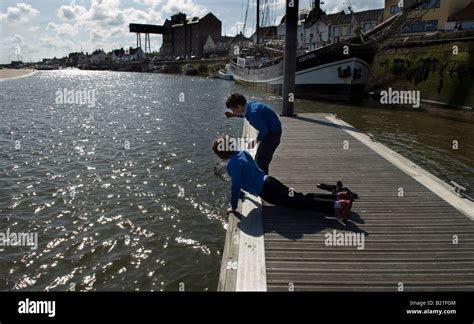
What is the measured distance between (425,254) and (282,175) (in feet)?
13.5

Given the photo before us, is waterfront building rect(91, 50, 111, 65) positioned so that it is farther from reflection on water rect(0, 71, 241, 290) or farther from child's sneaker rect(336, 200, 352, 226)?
child's sneaker rect(336, 200, 352, 226)

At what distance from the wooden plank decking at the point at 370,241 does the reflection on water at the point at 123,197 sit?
132 cm

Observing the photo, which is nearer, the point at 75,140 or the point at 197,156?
the point at 197,156

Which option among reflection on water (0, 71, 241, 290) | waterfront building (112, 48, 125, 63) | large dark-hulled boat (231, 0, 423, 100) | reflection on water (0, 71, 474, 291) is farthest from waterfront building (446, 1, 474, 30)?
waterfront building (112, 48, 125, 63)

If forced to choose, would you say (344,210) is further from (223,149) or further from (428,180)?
(428,180)

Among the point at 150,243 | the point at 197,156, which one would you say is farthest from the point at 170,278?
the point at 197,156

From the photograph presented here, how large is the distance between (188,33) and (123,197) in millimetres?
133385

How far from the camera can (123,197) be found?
9383 mm

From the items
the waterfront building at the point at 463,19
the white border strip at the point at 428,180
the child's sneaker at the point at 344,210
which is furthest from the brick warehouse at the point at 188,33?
the child's sneaker at the point at 344,210

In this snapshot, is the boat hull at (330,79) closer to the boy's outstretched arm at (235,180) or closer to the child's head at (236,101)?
the child's head at (236,101)

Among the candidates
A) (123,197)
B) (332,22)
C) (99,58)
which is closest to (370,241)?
(123,197)
